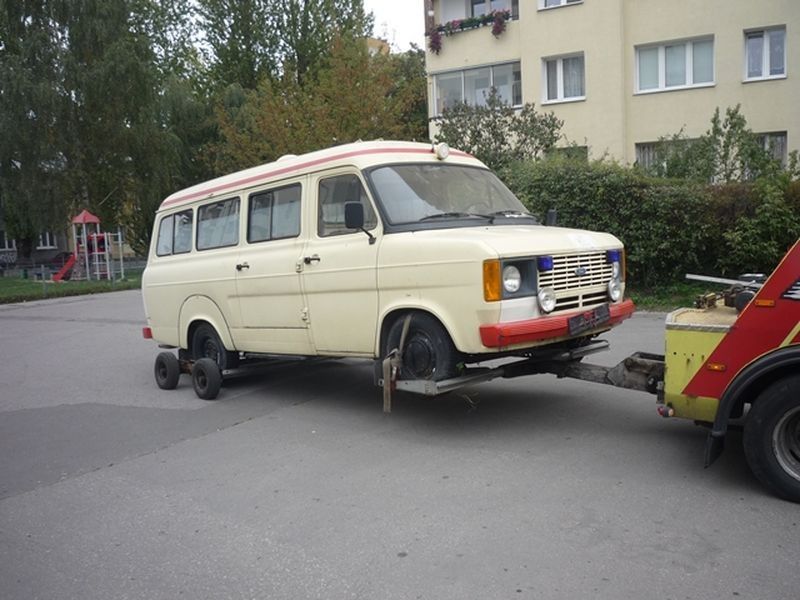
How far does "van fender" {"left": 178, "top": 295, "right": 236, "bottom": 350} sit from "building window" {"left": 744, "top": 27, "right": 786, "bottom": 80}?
19.6 m

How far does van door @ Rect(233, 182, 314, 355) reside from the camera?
7.12 m

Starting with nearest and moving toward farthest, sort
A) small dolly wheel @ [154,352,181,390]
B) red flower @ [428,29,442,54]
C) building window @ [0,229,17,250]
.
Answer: small dolly wheel @ [154,352,181,390] < red flower @ [428,29,442,54] < building window @ [0,229,17,250]

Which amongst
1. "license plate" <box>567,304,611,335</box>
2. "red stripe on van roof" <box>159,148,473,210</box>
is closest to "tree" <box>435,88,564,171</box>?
"red stripe on van roof" <box>159,148,473,210</box>

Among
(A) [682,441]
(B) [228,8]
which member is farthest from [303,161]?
(B) [228,8]

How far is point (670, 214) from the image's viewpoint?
43.8 feet

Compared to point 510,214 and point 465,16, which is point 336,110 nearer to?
point 465,16

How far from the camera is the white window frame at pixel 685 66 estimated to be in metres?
22.2

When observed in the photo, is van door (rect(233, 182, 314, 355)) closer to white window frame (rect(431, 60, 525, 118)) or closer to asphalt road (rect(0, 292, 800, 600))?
asphalt road (rect(0, 292, 800, 600))

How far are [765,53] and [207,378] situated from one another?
20.5 m

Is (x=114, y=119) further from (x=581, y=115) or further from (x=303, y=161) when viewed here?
(x=303, y=161)

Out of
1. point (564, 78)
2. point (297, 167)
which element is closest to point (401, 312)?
point (297, 167)

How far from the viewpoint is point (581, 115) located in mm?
24141

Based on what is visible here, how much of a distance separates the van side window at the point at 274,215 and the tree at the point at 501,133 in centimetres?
1004

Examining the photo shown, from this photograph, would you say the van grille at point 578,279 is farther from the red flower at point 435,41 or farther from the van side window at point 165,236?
the red flower at point 435,41
